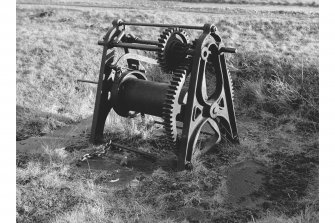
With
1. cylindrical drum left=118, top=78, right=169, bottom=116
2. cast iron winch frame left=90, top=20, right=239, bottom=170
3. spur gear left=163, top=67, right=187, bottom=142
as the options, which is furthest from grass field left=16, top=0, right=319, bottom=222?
cylindrical drum left=118, top=78, right=169, bottom=116

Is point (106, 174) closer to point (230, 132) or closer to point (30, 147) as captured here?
point (30, 147)

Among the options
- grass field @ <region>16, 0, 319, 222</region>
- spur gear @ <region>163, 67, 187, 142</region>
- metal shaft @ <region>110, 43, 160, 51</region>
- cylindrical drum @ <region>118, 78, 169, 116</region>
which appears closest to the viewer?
grass field @ <region>16, 0, 319, 222</region>

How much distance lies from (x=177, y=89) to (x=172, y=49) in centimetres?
53

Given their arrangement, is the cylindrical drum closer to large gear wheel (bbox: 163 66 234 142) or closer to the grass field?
large gear wheel (bbox: 163 66 234 142)

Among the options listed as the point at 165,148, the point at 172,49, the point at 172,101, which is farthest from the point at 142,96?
the point at 165,148

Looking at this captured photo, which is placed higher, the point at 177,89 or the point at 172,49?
the point at 172,49

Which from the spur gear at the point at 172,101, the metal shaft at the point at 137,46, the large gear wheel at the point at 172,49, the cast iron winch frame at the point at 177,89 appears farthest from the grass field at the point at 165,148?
the metal shaft at the point at 137,46

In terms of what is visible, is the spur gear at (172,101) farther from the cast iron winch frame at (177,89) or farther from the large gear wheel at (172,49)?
the large gear wheel at (172,49)

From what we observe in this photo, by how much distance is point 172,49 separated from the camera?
4203mm

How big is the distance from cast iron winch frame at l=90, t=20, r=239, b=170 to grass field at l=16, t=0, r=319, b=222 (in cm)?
42

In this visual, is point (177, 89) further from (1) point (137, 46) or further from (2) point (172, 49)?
(1) point (137, 46)

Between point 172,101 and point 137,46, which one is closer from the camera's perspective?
point 172,101

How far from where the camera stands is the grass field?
3535 mm

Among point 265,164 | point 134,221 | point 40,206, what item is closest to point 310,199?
point 265,164
